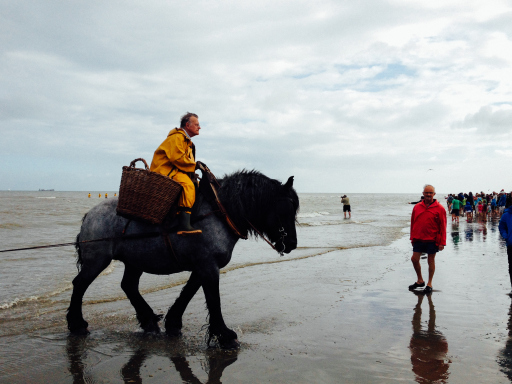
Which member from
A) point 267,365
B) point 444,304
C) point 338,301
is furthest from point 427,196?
point 267,365

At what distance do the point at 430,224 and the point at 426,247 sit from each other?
445 mm

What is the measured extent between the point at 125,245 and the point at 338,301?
374 cm

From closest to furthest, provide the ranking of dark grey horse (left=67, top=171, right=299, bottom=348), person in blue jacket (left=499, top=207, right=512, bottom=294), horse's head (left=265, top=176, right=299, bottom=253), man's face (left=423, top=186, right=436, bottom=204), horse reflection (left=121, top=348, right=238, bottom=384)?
1. horse reflection (left=121, top=348, right=238, bottom=384)
2. dark grey horse (left=67, top=171, right=299, bottom=348)
3. horse's head (left=265, top=176, right=299, bottom=253)
4. person in blue jacket (left=499, top=207, right=512, bottom=294)
5. man's face (left=423, top=186, right=436, bottom=204)

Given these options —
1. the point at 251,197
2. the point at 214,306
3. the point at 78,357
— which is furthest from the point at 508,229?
the point at 78,357

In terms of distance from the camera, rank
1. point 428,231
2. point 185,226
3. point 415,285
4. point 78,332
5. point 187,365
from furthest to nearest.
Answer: point 428,231, point 415,285, point 78,332, point 185,226, point 187,365

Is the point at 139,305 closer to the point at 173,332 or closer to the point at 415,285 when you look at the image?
the point at 173,332

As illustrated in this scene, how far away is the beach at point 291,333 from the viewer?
12.7 ft

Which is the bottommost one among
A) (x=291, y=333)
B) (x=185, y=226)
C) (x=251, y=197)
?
(x=291, y=333)

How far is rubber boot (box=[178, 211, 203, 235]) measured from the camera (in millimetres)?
4398

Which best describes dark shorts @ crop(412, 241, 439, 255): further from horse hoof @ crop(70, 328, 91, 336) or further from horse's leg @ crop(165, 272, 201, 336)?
horse hoof @ crop(70, 328, 91, 336)

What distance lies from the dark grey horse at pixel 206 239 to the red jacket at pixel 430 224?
4.07m

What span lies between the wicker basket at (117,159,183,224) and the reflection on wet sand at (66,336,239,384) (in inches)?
55.9

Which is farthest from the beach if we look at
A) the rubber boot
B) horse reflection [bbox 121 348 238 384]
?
the rubber boot

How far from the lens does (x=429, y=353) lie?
4328 millimetres
